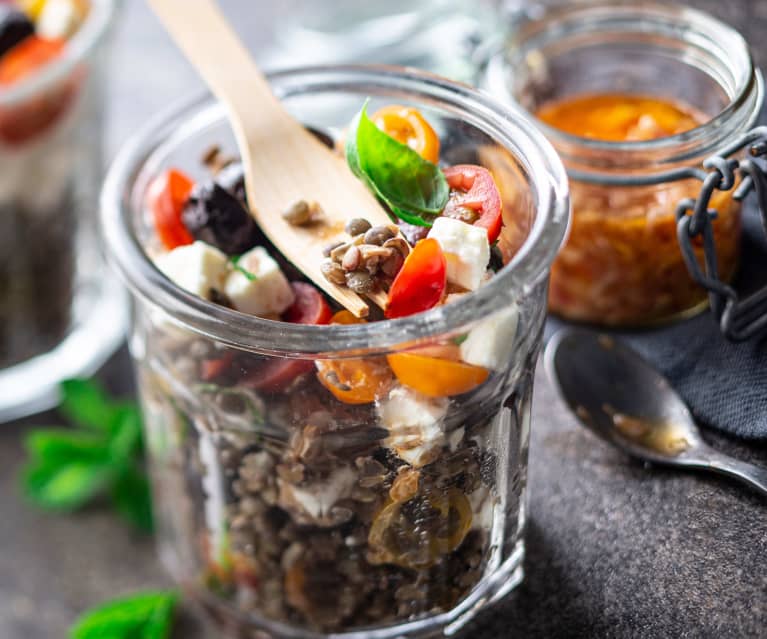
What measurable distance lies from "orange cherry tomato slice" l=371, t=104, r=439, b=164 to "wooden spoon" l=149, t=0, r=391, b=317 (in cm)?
5

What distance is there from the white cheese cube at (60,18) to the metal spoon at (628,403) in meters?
0.68

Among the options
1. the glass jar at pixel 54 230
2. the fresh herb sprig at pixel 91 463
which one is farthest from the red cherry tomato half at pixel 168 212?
the fresh herb sprig at pixel 91 463

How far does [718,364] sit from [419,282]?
1.08ft

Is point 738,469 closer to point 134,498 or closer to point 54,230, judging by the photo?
point 134,498

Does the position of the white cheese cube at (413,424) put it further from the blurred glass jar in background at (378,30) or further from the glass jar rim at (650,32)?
the blurred glass jar in background at (378,30)

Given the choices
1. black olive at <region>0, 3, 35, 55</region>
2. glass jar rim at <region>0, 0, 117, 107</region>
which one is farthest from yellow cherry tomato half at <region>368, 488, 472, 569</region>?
black olive at <region>0, 3, 35, 55</region>

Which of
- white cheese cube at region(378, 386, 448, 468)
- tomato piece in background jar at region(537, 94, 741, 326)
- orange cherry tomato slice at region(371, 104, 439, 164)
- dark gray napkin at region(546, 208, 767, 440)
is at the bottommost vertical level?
dark gray napkin at region(546, 208, 767, 440)

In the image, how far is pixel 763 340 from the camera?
2.99ft

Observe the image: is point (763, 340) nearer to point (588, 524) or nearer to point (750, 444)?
point (750, 444)

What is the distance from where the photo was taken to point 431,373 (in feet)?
2.34

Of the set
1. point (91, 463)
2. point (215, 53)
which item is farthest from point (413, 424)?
point (91, 463)

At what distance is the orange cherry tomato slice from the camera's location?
2.72 ft

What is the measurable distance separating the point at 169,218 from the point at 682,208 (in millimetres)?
408

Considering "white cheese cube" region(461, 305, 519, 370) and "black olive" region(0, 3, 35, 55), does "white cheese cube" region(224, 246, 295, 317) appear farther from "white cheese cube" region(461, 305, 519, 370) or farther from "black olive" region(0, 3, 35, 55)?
"black olive" region(0, 3, 35, 55)
